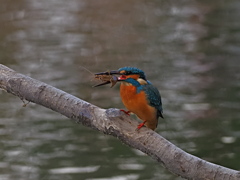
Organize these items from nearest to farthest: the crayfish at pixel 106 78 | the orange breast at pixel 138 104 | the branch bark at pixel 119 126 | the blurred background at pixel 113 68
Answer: the branch bark at pixel 119 126 < the crayfish at pixel 106 78 < the orange breast at pixel 138 104 < the blurred background at pixel 113 68

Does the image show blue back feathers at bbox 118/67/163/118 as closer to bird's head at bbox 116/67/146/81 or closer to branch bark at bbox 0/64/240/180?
bird's head at bbox 116/67/146/81

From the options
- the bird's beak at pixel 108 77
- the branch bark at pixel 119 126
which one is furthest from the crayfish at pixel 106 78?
the branch bark at pixel 119 126

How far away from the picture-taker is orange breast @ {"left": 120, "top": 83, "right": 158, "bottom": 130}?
220 cm

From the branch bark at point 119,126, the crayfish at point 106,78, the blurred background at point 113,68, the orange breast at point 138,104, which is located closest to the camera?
the branch bark at point 119,126

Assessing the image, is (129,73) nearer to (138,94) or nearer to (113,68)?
(138,94)

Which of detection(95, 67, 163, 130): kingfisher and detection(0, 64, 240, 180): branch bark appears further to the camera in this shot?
detection(95, 67, 163, 130): kingfisher

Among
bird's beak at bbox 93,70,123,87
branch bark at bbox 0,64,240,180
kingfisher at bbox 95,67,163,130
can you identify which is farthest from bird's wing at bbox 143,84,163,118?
branch bark at bbox 0,64,240,180

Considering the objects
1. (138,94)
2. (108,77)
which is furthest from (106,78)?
(138,94)

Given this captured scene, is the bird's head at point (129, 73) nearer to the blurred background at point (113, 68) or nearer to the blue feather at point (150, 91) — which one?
the blue feather at point (150, 91)

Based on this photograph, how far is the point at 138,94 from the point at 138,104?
0.13 feet

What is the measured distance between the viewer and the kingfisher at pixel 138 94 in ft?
7.10

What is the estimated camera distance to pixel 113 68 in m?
6.60

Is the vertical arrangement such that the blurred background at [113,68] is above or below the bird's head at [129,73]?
above

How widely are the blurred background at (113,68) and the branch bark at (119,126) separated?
0.22 m
